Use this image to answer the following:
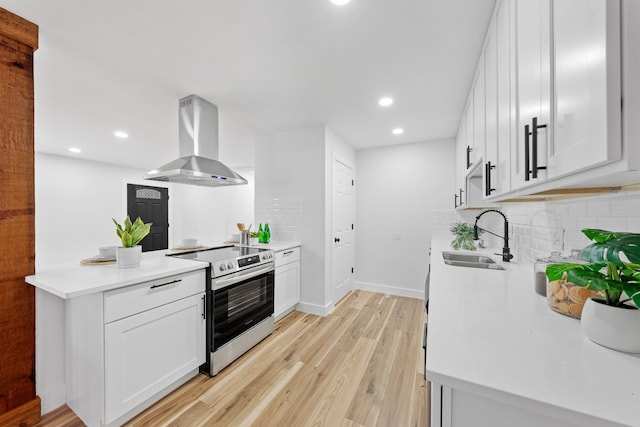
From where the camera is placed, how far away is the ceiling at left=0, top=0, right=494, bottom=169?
1354mm

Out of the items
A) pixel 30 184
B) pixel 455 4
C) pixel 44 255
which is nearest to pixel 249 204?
pixel 44 255

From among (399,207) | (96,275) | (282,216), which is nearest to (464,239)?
(399,207)

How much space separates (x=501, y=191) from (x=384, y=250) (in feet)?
9.13

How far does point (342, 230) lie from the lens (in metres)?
3.51

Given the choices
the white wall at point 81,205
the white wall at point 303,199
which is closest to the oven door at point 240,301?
the white wall at point 303,199

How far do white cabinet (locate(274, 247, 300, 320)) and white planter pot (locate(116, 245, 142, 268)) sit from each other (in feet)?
4.26

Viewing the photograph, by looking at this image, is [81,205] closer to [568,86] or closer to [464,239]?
[464,239]

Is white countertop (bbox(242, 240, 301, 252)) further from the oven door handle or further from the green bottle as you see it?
the oven door handle

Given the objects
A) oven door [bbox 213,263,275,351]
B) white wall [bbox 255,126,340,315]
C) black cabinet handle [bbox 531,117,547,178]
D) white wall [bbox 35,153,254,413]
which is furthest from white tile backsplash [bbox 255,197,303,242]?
white wall [bbox 35,153,254,413]

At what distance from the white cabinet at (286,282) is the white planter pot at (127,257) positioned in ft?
4.26

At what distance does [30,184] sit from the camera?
145 cm

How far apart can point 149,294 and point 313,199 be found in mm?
1939

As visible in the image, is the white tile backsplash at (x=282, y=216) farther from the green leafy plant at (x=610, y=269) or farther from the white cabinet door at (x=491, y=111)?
the green leafy plant at (x=610, y=269)

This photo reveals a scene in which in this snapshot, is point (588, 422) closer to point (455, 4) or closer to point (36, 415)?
point (455, 4)
